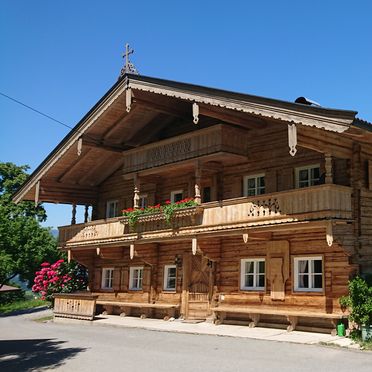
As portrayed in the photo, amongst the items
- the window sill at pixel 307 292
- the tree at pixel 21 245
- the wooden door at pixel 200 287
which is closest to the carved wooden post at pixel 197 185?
the wooden door at pixel 200 287

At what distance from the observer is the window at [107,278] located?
87.1ft

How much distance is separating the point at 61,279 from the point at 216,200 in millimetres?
12360

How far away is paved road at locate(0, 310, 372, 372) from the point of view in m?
11.6

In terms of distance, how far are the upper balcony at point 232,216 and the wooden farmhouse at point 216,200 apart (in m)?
0.04

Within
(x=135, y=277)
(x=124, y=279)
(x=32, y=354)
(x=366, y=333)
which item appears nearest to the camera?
(x=32, y=354)

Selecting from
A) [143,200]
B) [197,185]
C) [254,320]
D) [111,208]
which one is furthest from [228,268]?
[111,208]

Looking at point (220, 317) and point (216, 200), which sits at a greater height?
point (216, 200)

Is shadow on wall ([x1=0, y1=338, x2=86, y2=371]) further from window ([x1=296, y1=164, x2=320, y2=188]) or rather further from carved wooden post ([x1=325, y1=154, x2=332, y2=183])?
window ([x1=296, y1=164, x2=320, y2=188])

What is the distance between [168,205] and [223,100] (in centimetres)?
507

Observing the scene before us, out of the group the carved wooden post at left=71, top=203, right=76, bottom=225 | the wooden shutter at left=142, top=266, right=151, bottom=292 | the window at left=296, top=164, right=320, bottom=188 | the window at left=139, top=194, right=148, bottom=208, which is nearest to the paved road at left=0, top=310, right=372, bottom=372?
the wooden shutter at left=142, top=266, right=151, bottom=292

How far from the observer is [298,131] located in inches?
628

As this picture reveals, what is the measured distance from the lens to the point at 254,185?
20234 millimetres

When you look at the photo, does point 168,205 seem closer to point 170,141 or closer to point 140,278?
point 170,141

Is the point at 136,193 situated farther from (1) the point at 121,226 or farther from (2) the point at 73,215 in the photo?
(2) the point at 73,215
